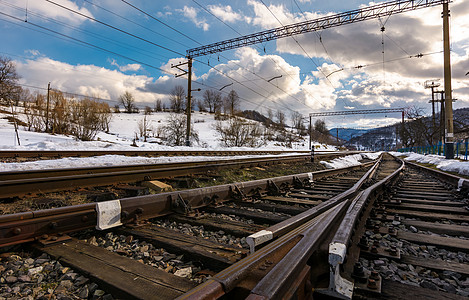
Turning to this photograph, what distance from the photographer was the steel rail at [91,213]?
199cm

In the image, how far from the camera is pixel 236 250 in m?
2.04

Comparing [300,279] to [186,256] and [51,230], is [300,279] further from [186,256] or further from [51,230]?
[51,230]

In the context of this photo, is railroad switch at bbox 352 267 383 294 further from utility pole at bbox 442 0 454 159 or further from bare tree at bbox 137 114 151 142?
bare tree at bbox 137 114 151 142

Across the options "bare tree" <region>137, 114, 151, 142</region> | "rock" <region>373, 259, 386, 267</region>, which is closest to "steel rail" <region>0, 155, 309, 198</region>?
"rock" <region>373, 259, 386, 267</region>

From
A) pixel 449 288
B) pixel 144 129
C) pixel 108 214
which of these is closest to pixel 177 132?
pixel 144 129

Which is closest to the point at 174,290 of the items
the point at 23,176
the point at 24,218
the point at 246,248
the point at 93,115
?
the point at 246,248

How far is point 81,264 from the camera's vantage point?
1714 millimetres

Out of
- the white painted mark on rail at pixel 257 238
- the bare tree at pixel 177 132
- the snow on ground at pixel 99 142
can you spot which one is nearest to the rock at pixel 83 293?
the white painted mark on rail at pixel 257 238

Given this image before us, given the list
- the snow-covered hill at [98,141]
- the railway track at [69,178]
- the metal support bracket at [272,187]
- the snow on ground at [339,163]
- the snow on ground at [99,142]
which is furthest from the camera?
the snow-covered hill at [98,141]

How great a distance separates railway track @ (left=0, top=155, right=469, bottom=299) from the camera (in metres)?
1.39

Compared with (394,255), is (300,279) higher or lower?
higher

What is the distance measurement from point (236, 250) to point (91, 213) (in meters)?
1.40

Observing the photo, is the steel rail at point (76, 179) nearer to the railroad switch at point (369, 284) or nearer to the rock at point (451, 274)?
the railroad switch at point (369, 284)

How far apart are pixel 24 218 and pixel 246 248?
183 centimetres
